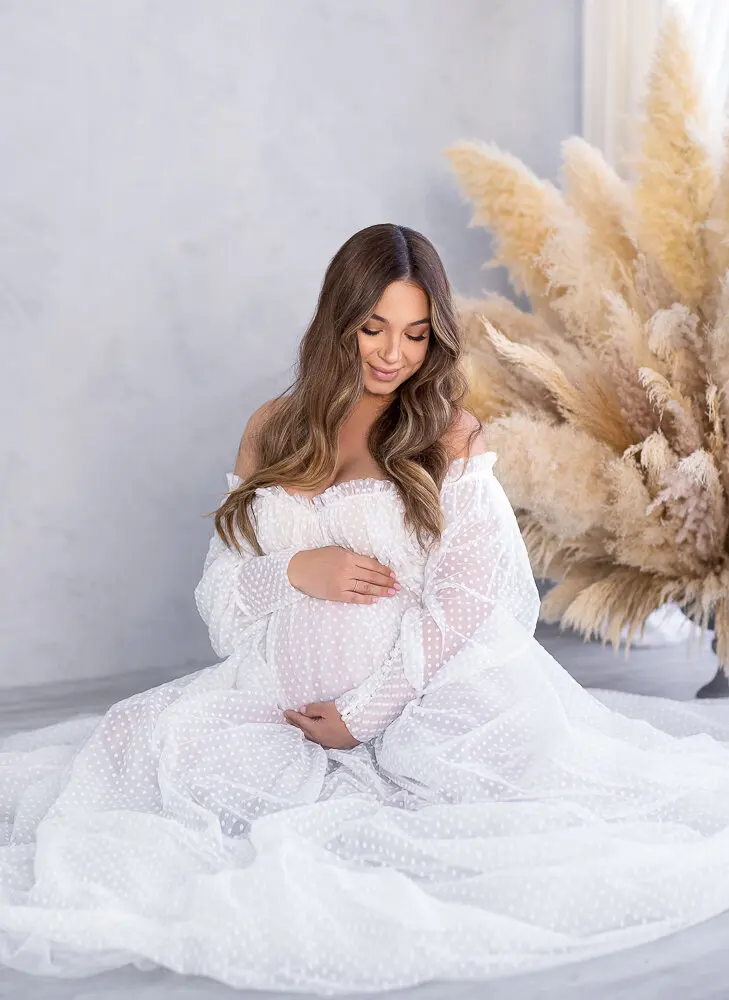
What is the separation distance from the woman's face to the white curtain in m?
1.26

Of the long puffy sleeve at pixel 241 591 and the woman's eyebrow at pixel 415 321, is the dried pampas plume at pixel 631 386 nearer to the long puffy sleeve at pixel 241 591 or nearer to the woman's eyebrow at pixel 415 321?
the woman's eyebrow at pixel 415 321

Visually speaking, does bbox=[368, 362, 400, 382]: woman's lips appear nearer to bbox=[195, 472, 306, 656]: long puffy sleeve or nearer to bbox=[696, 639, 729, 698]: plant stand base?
bbox=[195, 472, 306, 656]: long puffy sleeve

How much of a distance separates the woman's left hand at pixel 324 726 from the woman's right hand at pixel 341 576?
0.17 meters

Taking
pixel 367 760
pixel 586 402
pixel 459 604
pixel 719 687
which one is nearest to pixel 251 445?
pixel 459 604

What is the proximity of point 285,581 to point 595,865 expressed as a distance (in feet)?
2.24

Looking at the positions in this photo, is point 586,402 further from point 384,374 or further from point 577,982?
point 577,982

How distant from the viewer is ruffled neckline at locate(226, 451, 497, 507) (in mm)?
1761

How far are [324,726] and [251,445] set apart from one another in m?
0.59

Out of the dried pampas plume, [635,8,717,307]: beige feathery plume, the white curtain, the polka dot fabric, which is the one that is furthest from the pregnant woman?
the white curtain

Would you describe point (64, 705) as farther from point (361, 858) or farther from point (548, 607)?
point (361, 858)

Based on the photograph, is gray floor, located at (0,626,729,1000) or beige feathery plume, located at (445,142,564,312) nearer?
gray floor, located at (0,626,729,1000)

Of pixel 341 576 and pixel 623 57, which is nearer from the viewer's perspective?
pixel 341 576

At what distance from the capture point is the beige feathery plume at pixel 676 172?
219cm

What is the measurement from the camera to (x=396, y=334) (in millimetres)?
1757
